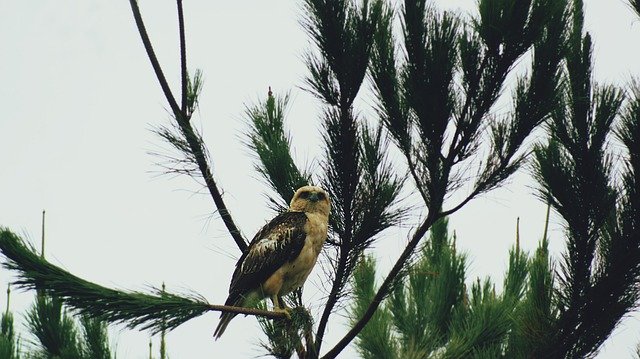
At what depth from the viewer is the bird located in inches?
201

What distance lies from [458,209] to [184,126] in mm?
1315

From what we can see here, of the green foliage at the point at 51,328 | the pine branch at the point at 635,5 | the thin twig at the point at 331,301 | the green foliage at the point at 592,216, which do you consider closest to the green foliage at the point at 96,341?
the green foliage at the point at 51,328

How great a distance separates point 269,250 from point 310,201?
0.34 meters

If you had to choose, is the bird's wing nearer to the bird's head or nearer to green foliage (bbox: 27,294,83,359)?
the bird's head

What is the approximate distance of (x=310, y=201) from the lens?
17.1 ft

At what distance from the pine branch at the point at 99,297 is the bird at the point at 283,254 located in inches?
A: 55.0

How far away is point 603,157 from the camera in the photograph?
4.75 m

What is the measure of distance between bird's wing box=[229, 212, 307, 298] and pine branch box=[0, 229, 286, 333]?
4.50ft

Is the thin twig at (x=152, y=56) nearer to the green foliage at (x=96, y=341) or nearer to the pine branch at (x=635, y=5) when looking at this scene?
the green foliage at (x=96, y=341)

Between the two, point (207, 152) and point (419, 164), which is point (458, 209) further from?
point (207, 152)

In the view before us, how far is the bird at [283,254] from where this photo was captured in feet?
16.8

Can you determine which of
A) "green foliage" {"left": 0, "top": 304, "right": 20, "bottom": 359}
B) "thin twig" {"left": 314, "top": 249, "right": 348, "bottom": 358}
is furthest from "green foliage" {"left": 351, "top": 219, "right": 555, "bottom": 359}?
"green foliage" {"left": 0, "top": 304, "right": 20, "bottom": 359}

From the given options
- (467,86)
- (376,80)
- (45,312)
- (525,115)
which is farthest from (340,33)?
(45,312)

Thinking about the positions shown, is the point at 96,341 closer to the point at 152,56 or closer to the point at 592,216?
the point at 152,56
